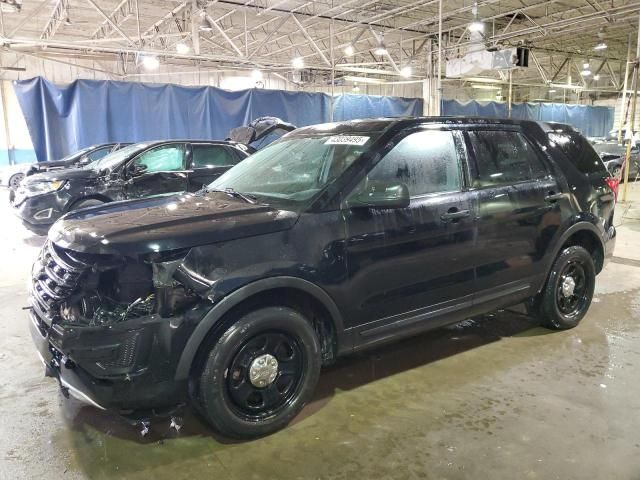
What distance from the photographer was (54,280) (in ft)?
8.40

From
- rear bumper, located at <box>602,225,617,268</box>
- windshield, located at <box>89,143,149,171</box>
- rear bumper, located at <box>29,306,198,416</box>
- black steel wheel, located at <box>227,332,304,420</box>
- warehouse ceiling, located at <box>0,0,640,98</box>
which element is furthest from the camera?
warehouse ceiling, located at <box>0,0,640,98</box>

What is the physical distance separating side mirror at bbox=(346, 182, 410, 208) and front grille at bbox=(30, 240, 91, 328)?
1.45 meters

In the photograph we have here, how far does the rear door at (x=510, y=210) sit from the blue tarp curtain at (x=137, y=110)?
11.5 metres

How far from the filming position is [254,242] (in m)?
2.56

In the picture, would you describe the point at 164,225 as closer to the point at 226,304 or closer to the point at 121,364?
the point at 226,304

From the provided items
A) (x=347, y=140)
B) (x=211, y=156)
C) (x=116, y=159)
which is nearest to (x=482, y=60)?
(x=211, y=156)

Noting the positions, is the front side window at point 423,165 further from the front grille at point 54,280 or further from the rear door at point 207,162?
the rear door at point 207,162

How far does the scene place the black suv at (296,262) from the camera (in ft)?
7.80

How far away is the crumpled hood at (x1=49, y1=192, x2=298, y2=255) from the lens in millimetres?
2396

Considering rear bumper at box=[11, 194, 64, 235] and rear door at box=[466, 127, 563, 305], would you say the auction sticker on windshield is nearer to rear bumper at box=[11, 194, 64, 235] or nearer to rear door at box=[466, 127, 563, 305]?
rear door at box=[466, 127, 563, 305]

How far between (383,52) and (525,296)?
434 inches

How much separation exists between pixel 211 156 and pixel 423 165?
5.34m

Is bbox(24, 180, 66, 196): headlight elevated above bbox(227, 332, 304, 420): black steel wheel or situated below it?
above

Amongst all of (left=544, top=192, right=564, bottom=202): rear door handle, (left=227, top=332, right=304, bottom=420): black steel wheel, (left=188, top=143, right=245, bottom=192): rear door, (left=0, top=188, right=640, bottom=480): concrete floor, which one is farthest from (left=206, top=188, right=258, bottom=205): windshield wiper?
(left=188, top=143, right=245, bottom=192): rear door
